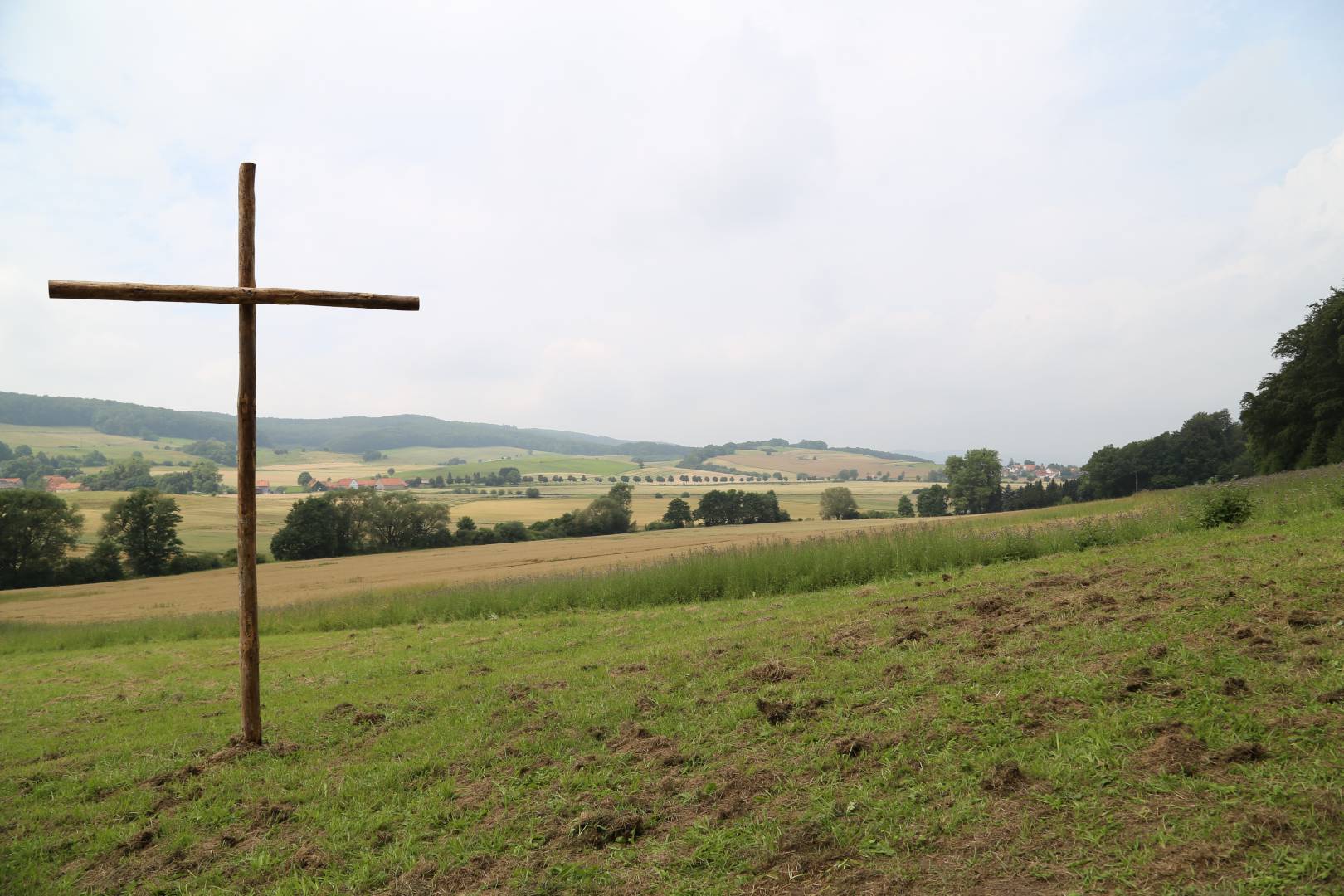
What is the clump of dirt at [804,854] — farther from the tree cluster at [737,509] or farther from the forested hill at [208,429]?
the forested hill at [208,429]

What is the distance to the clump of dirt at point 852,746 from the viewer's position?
526cm

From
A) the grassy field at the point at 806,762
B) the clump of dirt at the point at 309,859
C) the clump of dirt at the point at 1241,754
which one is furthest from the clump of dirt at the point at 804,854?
the clump of dirt at the point at 309,859

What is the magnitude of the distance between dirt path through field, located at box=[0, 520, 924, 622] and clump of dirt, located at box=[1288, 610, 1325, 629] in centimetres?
1756

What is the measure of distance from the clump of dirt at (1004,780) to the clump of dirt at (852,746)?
0.92 meters

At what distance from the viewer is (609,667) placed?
30.5 ft

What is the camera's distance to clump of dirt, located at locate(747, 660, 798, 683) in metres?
7.22

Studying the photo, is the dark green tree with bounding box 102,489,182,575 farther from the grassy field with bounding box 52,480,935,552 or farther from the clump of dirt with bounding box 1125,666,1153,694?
the clump of dirt with bounding box 1125,666,1153,694

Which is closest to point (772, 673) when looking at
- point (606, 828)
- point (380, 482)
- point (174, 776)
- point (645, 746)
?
point (645, 746)

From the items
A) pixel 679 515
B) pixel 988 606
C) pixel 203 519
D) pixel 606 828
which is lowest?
pixel 606 828

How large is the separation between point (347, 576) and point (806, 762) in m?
39.9

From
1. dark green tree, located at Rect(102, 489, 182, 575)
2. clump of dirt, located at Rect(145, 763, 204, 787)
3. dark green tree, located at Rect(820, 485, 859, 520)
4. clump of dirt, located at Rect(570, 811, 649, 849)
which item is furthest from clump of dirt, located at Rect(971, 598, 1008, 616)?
dark green tree, located at Rect(820, 485, 859, 520)

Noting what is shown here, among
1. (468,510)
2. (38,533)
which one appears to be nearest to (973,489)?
(468,510)

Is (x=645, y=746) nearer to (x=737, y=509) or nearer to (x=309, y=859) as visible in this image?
(x=309, y=859)

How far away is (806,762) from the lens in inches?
207
